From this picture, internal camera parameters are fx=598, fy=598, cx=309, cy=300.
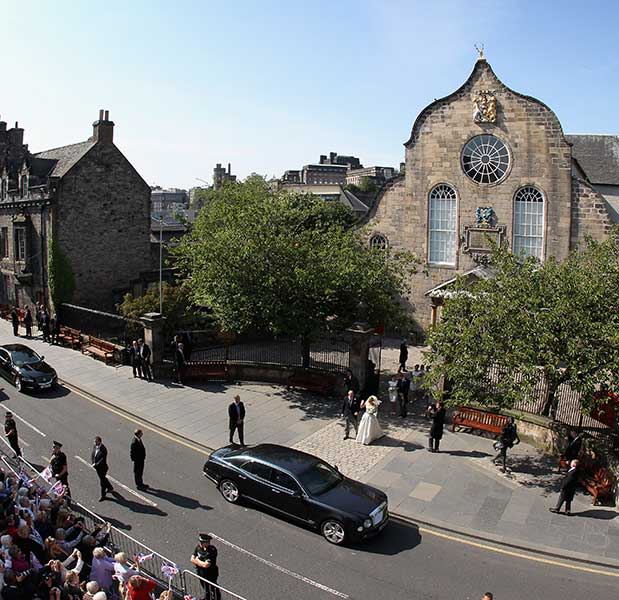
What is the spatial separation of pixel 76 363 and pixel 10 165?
1970cm

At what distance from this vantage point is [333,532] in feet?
39.7

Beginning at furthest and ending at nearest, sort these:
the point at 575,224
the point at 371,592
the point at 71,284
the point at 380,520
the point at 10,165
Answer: the point at 10,165, the point at 71,284, the point at 575,224, the point at 380,520, the point at 371,592

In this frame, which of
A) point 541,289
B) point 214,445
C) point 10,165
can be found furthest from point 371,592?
point 10,165

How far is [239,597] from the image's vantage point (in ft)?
31.6

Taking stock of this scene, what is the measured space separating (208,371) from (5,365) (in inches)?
311

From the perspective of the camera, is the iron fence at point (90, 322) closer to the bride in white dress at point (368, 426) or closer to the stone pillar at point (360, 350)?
the stone pillar at point (360, 350)

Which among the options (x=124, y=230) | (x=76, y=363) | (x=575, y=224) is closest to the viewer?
(x=76, y=363)

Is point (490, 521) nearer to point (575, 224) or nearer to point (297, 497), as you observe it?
point (297, 497)

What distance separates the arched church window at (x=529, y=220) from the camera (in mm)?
28828

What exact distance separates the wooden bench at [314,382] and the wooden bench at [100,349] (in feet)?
28.5

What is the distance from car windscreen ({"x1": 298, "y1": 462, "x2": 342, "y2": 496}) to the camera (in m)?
12.6

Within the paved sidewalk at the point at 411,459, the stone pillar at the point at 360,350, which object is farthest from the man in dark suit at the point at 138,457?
the stone pillar at the point at 360,350

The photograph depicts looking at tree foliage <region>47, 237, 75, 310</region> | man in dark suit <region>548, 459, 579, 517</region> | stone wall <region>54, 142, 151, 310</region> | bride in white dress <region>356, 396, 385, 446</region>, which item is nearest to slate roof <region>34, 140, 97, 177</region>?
stone wall <region>54, 142, 151, 310</region>

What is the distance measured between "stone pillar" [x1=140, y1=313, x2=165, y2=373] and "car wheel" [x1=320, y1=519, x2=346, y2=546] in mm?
13191
